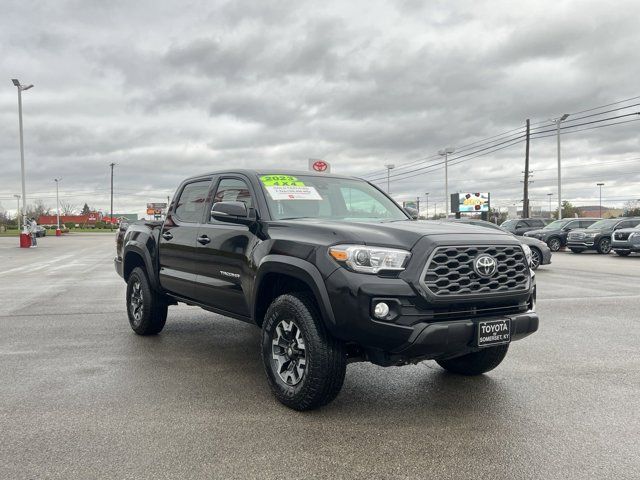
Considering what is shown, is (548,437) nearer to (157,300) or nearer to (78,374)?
(78,374)

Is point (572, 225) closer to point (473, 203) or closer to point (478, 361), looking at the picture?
point (478, 361)

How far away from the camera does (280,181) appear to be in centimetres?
521

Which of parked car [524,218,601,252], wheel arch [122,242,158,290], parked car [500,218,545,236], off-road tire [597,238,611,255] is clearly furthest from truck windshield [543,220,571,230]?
wheel arch [122,242,158,290]

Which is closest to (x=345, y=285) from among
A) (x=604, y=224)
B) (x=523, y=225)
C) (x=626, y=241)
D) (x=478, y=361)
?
(x=478, y=361)

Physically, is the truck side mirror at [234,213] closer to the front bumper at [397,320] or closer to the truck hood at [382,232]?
the truck hood at [382,232]

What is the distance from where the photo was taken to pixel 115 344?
643 cm

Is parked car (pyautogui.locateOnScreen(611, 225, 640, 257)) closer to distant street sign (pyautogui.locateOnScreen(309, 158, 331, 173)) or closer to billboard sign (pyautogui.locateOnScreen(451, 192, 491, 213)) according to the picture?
distant street sign (pyautogui.locateOnScreen(309, 158, 331, 173))

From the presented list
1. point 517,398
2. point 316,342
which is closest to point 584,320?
point 517,398

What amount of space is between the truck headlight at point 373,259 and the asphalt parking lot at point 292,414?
109 centimetres

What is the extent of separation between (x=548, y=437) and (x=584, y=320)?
15.5 ft

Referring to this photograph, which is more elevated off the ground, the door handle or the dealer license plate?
the door handle

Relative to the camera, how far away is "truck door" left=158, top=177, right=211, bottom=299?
5758 millimetres

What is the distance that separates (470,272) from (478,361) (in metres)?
1.40

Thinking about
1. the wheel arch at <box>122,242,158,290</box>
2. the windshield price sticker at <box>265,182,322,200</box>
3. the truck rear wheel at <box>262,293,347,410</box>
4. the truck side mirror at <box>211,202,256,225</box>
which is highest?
the windshield price sticker at <box>265,182,322,200</box>
